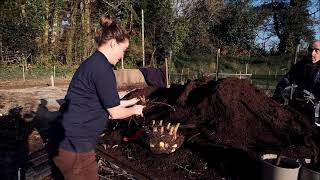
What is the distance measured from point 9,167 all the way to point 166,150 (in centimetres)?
226

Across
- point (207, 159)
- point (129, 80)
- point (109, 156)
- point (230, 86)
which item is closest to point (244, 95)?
point (230, 86)

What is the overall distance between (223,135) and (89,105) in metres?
3.29

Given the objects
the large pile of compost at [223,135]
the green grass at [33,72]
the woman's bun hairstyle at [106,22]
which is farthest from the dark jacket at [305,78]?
the green grass at [33,72]

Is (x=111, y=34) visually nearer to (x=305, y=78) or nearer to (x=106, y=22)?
(x=106, y=22)

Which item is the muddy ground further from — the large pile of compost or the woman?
the woman

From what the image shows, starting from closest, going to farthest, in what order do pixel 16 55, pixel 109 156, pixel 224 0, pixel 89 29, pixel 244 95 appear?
pixel 109 156 → pixel 244 95 → pixel 16 55 → pixel 89 29 → pixel 224 0

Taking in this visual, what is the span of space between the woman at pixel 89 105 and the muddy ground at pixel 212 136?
208 centimetres

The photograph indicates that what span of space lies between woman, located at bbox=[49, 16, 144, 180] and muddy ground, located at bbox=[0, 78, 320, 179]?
2080mm

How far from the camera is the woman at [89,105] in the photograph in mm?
2760

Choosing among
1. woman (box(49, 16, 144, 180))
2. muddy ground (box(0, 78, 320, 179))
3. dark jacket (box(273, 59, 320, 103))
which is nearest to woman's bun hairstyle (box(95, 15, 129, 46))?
woman (box(49, 16, 144, 180))

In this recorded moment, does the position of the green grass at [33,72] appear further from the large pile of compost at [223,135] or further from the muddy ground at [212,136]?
the large pile of compost at [223,135]

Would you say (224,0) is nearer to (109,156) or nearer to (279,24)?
(279,24)

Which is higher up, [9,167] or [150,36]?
[150,36]

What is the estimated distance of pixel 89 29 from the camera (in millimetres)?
23891
